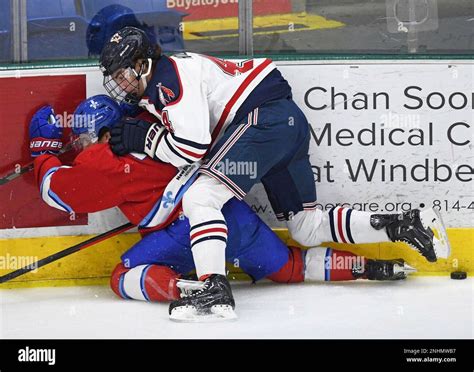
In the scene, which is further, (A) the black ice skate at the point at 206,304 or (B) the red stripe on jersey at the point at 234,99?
(B) the red stripe on jersey at the point at 234,99

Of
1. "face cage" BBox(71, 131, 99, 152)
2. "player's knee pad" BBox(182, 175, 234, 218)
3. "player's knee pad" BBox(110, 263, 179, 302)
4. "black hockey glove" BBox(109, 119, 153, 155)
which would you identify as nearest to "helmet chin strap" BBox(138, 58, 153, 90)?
"black hockey glove" BBox(109, 119, 153, 155)

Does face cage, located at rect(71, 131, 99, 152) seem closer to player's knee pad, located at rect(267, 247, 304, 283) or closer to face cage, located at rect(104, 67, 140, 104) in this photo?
face cage, located at rect(104, 67, 140, 104)

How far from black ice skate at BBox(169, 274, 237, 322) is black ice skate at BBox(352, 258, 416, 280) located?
25.2 inches

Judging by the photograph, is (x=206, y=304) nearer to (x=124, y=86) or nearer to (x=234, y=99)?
(x=234, y=99)

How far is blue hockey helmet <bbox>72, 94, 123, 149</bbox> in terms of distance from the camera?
378 centimetres

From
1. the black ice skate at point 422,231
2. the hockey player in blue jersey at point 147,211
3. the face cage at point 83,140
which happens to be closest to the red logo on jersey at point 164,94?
the hockey player in blue jersey at point 147,211

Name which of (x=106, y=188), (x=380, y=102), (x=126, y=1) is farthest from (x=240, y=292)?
(x=126, y=1)

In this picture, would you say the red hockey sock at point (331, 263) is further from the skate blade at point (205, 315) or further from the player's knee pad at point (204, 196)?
the skate blade at point (205, 315)

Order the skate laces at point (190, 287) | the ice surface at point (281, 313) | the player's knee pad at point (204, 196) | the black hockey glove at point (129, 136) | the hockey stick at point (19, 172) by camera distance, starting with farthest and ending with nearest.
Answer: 1. the hockey stick at point (19, 172)
2. the black hockey glove at point (129, 136)
3. the player's knee pad at point (204, 196)
4. the skate laces at point (190, 287)
5. the ice surface at point (281, 313)

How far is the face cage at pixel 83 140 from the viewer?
3.81 metres

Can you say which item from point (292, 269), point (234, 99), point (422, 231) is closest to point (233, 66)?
point (234, 99)

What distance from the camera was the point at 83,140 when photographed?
12.6 feet

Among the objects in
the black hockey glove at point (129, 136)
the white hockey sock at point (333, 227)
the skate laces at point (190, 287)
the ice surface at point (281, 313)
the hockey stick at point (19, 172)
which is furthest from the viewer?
the hockey stick at point (19, 172)
